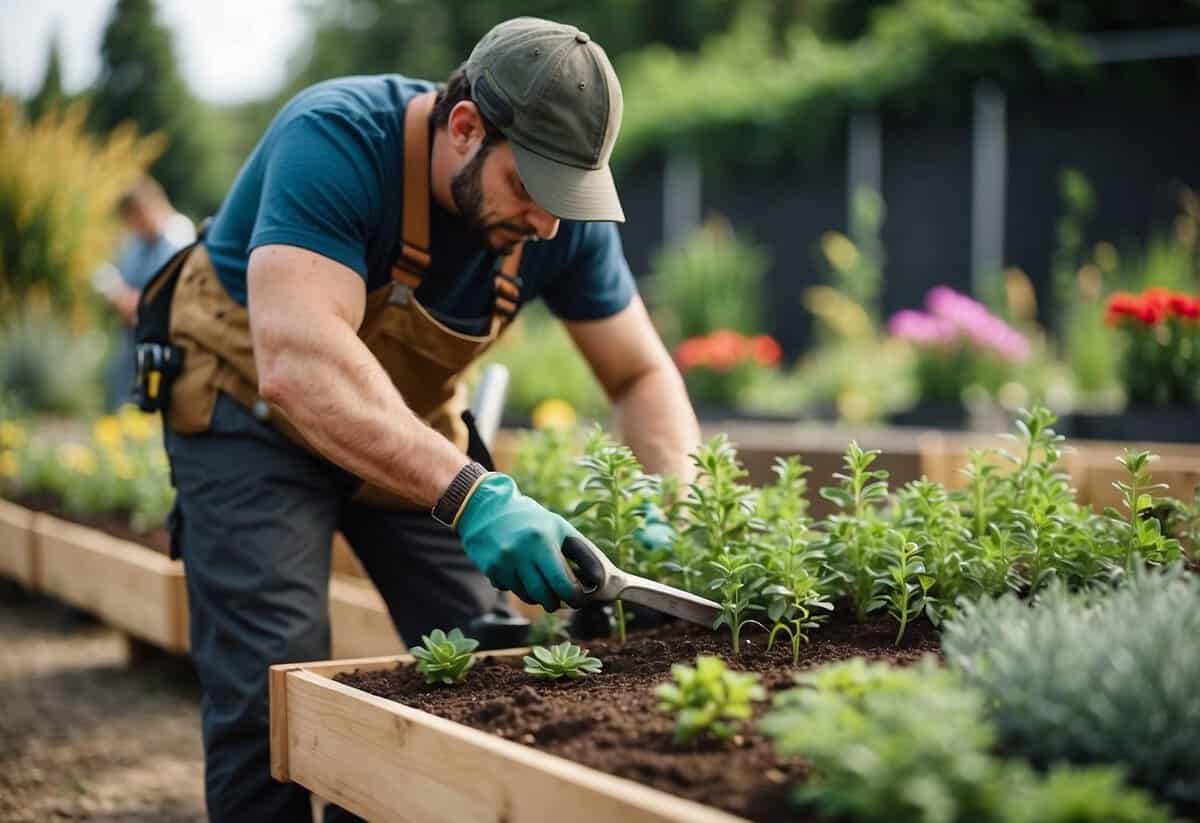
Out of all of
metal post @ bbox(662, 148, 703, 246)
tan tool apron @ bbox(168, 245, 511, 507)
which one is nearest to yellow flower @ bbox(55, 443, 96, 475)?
tan tool apron @ bbox(168, 245, 511, 507)

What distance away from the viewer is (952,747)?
1231mm

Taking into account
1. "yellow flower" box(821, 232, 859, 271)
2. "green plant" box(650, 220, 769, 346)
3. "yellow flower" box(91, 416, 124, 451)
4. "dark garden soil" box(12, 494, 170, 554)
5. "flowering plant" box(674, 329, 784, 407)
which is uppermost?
"yellow flower" box(821, 232, 859, 271)

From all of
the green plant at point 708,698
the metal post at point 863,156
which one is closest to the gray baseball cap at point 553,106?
the green plant at point 708,698

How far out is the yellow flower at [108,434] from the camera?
6.15 metres

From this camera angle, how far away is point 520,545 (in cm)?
203

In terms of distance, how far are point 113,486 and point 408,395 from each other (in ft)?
11.8

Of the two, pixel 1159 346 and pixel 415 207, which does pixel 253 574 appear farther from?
pixel 1159 346

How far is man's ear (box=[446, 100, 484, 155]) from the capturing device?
2.44 meters

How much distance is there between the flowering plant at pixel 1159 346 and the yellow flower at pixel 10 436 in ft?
18.7

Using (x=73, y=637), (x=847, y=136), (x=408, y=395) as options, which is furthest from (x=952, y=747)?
(x=847, y=136)

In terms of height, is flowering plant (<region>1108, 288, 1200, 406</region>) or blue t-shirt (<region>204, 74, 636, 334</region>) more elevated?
blue t-shirt (<region>204, 74, 636, 334</region>)

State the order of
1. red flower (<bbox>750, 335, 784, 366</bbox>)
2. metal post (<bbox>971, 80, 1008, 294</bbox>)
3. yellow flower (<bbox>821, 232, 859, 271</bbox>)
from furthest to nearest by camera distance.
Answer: metal post (<bbox>971, 80, 1008, 294</bbox>) → yellow flower (<bbox>821, 232, 859, 271</bbox>) → red flower (<bbox>750, 335, 784, 366</bbox>)

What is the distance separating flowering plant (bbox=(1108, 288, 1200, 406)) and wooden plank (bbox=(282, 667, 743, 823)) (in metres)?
3.60

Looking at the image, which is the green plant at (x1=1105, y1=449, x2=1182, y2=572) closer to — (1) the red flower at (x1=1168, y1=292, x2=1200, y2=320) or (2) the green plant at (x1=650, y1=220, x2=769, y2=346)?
(1) the red flower at (x1=1168, y1=292, x2=1200, y2=320)
